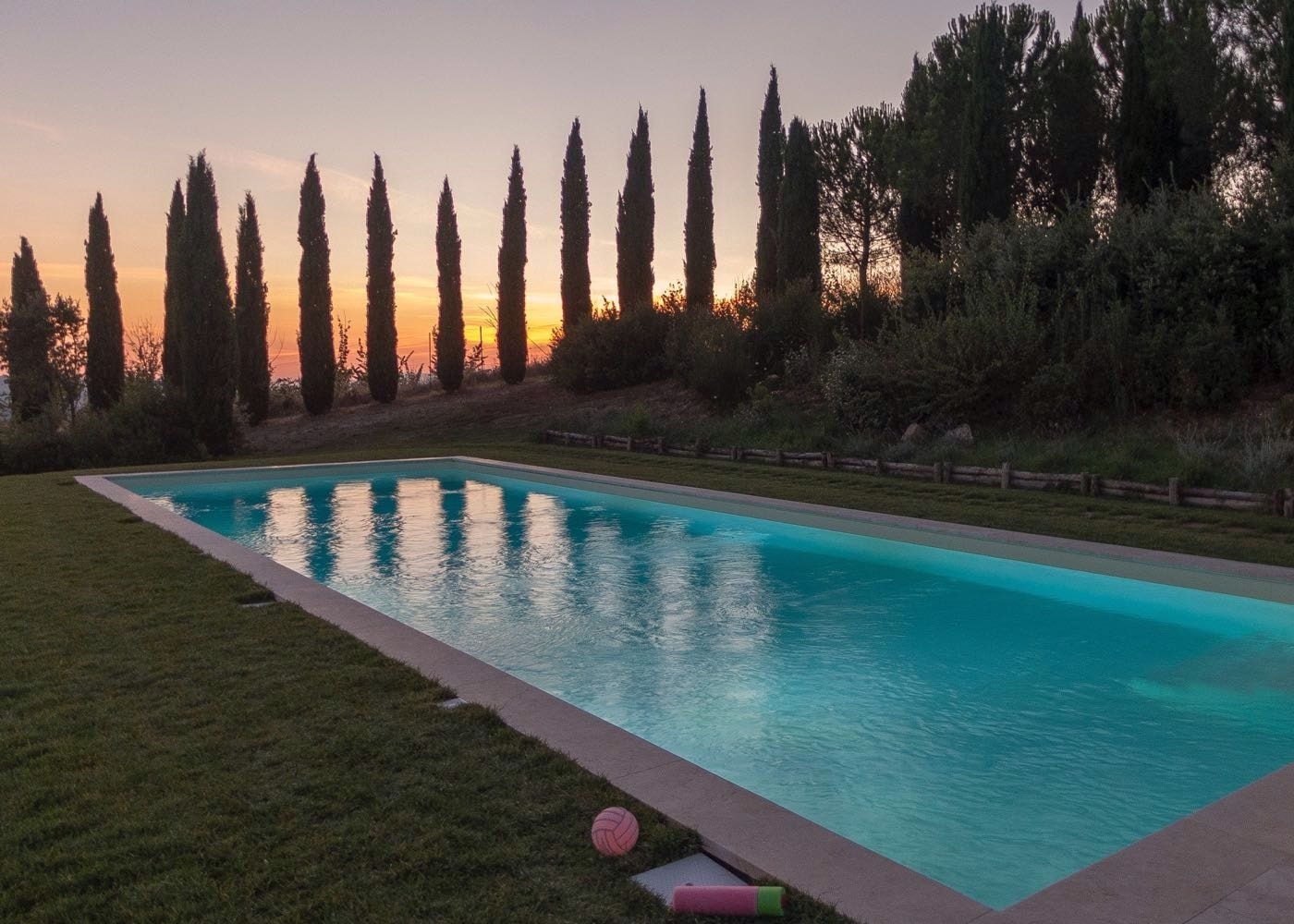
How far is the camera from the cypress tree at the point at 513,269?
33.1 meters

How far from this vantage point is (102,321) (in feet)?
103

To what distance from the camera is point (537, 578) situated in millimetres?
9289

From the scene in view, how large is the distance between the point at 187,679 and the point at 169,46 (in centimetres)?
1538

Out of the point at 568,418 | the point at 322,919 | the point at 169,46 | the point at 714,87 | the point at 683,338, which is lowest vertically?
the point at 322,919

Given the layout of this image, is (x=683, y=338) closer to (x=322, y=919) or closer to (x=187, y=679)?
(x=187, y=679)

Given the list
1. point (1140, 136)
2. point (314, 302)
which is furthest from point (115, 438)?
point (1140, 136)

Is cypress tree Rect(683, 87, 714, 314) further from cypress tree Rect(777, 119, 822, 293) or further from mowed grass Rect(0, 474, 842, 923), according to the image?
mowed grass Rect(0, 474, 842, 923)

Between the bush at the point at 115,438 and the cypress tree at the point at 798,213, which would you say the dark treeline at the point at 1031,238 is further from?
the bush at the point at 115,438

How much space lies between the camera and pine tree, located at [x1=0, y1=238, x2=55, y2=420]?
30.3 metres

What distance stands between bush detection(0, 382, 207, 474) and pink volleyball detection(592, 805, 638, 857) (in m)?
Result: 22.0

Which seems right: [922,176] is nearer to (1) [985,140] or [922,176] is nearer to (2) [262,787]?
(1) [985,140]

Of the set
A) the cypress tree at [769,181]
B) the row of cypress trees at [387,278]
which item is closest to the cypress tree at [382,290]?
the row of cypress trees at [387,278]

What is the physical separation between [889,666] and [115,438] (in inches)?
830

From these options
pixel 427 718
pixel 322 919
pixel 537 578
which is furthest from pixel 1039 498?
pixel 322 919
